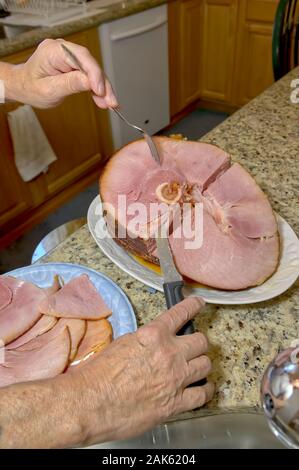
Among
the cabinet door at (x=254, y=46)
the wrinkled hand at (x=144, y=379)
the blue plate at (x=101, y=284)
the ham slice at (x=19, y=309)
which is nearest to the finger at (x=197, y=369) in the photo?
the wrinkled hand at (x=144, y=379)

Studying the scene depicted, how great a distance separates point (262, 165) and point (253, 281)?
0.43 meters

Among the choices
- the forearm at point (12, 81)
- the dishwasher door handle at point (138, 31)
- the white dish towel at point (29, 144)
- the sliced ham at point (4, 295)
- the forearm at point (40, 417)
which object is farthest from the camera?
the dishwasher door handle at point (138, 31)

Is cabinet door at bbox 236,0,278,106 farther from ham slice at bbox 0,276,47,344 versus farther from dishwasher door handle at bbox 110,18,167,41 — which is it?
ham slice at bbox 0,276,47,344

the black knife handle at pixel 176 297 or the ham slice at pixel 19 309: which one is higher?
the black knife handle at pixel 176 297

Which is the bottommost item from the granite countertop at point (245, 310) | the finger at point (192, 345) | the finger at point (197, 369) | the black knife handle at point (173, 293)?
the granite countertop at point (245, 310)

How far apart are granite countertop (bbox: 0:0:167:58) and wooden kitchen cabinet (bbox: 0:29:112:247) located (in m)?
0.04

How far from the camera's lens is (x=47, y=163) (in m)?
1.93

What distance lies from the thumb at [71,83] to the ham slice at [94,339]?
391mm

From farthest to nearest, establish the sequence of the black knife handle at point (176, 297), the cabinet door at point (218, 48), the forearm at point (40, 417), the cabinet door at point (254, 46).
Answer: the cabinet door at point (218, 48)
the cabinet door at point (254, 46)
the black knife handle at point (176, 297)
the forearm at point (40, 417)

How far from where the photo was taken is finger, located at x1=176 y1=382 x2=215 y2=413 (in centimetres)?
42

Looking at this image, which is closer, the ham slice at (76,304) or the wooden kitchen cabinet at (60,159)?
the ham slice at (76,304)

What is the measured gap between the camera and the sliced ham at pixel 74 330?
49 centimetres

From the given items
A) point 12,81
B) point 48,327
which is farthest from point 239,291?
point 12,81

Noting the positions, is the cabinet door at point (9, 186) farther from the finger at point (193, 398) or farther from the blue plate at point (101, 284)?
the finger at point (193, 398)
